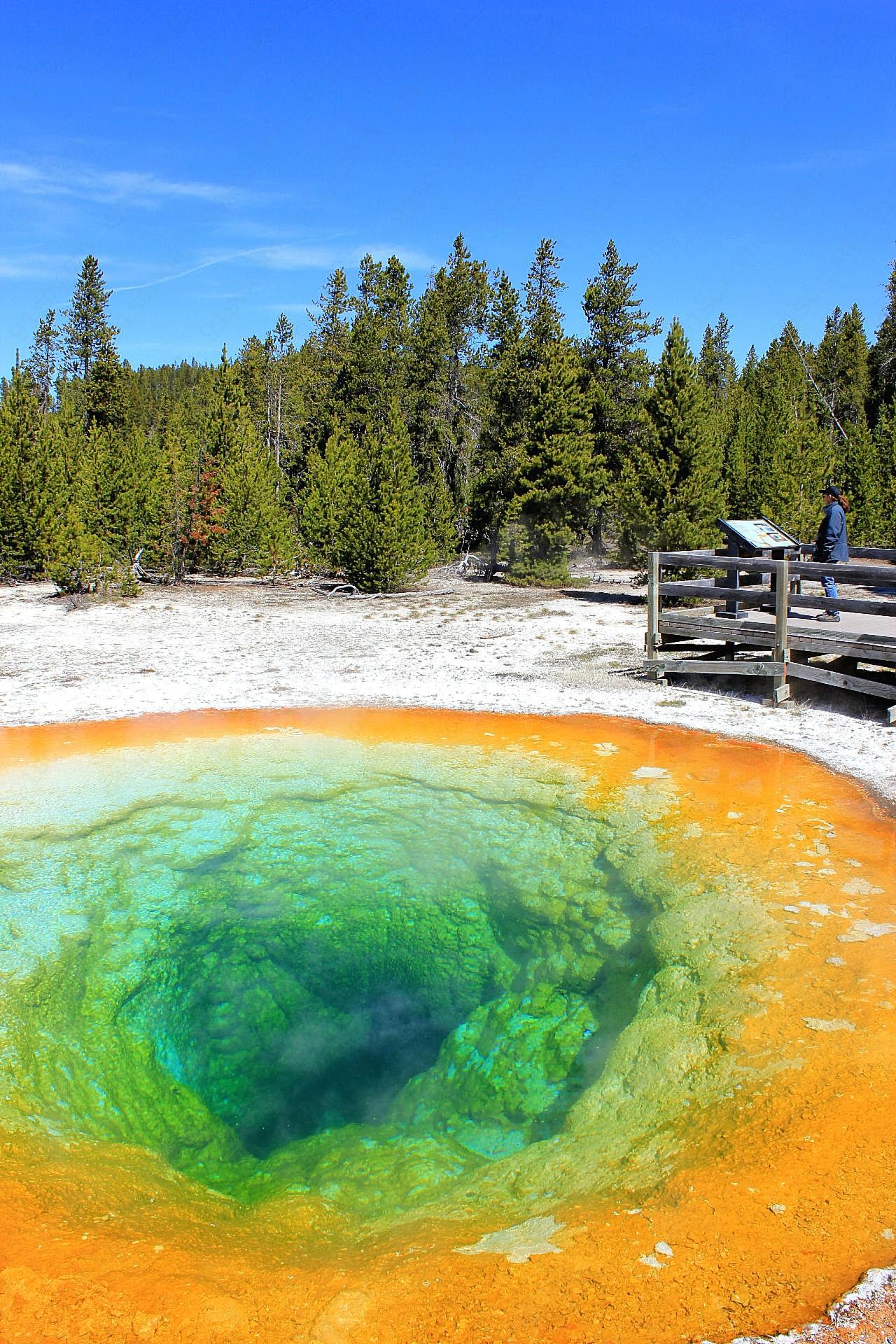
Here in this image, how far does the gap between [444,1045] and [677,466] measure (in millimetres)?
17748

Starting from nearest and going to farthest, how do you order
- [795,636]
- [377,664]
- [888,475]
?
1. [795,636]
2. [377,664]
3. [888,475]

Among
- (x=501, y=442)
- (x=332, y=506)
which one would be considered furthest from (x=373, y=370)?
(x=332, y=506)

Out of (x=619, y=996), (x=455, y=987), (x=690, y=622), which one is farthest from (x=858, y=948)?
(x=690, y=622)

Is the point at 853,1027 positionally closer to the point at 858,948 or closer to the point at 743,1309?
the point at 858,948

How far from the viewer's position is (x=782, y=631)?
36.9ft

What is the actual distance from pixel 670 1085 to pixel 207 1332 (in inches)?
94.8

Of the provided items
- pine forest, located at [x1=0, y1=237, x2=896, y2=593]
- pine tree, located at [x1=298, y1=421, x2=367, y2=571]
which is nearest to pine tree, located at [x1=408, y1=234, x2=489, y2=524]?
pine forest, located at [x1=0, y1=237, x2=896, y2=593]

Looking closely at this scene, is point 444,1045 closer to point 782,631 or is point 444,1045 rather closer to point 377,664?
point 782,631

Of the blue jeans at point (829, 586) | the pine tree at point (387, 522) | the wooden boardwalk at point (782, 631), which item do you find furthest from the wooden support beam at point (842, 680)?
the pine tree at point (387, 522)

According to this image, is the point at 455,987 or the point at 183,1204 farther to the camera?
the point at 455,987

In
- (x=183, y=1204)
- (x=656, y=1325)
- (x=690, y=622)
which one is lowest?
(x=183, y=1204)

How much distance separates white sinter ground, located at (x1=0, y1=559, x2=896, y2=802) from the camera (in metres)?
11.0

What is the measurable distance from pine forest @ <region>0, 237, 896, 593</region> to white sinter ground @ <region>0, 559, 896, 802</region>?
90.0 inches

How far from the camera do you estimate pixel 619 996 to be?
555 cm
